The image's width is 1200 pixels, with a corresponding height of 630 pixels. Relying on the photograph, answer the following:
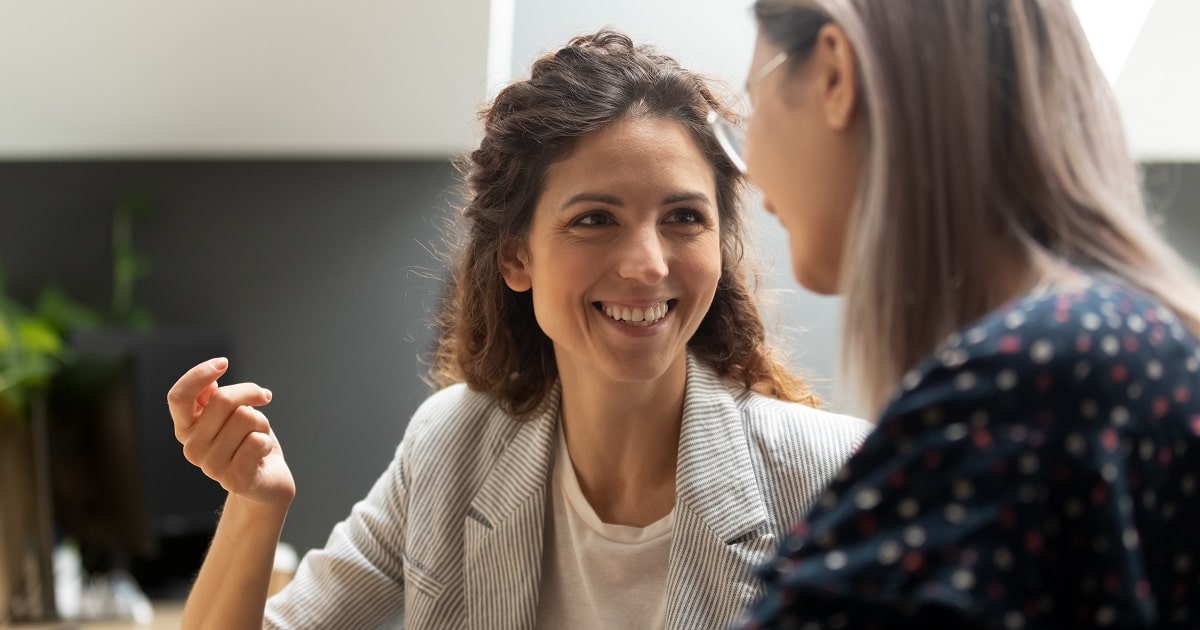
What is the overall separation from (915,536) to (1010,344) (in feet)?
0.38

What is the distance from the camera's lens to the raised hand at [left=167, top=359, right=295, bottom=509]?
1221 mm

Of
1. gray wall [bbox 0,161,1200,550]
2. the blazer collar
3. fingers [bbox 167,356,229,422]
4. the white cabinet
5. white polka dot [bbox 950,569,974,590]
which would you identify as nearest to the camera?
white polka dot [bbox 950,569,974,590]

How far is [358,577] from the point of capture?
1.45 m

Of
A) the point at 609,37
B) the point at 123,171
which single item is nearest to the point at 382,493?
the point at 609,37

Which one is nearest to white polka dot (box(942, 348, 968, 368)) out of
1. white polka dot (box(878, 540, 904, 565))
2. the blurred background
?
white polka dot (box(878, 540, 904, 565))

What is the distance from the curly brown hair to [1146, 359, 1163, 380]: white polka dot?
2.73 ft

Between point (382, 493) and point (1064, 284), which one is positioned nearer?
point (1064, 284)

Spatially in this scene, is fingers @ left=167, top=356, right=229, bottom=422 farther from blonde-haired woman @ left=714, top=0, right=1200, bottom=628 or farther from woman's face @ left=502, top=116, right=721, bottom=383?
blonde-haired woman @ left=714, top=0, right=1200, bottom=628

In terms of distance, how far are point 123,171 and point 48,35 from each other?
0.58 metres

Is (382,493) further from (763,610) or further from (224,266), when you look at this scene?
(224,266)

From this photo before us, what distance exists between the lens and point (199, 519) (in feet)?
8.60

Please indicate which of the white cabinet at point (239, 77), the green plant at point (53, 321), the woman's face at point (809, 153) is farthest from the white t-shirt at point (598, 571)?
the green plant at point (53, 321)

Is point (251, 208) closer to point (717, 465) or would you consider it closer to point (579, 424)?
point (579, 424)

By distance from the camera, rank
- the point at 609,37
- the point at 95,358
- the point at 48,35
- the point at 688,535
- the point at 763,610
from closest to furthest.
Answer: the point at 763,610 < the point at 688,535 < the point at 609,37 < the point at 48,35 < the point at 95,358
